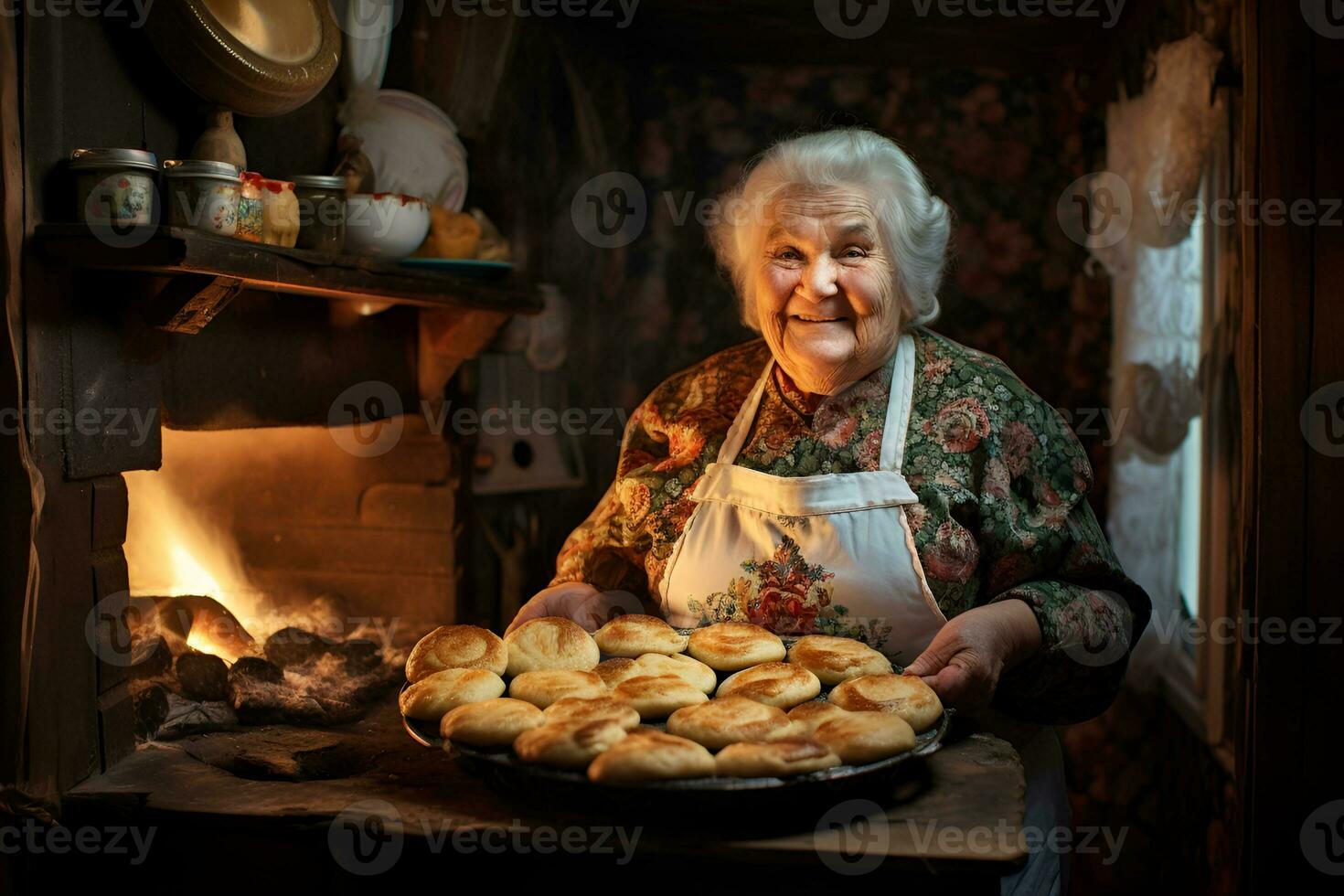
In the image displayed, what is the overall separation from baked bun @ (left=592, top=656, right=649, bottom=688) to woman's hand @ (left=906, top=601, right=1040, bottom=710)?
393mm

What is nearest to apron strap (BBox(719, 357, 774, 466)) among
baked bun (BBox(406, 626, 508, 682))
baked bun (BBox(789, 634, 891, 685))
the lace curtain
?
baked bun (BBox(789, 634, 891, 685))

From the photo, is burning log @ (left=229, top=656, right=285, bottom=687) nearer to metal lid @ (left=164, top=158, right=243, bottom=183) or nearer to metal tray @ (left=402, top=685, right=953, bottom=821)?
metal tray @ (left=402, top=685, right=953, bottom=821)

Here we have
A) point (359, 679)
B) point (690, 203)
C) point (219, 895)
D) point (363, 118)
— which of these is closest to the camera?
point (219, 895)

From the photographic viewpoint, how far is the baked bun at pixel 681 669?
162 cm

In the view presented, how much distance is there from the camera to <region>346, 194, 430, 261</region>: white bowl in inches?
85.4

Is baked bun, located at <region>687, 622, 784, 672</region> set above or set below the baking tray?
above

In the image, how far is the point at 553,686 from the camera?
1.54m

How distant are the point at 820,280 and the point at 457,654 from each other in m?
0.88

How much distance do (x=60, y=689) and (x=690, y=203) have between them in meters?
2.48

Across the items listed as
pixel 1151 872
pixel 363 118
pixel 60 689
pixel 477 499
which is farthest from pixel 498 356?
pixel 1151 872

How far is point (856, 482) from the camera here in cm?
195

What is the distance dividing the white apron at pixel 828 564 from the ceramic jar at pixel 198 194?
0.93m

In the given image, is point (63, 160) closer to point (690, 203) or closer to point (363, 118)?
point (363, 118)

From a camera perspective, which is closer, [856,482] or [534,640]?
[534,640]
